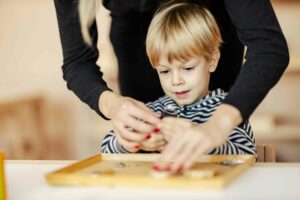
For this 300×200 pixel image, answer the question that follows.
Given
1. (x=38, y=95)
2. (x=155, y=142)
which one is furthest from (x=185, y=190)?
(x=38, y=95)

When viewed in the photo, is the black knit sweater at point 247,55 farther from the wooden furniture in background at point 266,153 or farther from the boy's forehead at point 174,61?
the wooden furniture in background at point 266,153

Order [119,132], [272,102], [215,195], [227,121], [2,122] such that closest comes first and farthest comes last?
1. [215,195]
2. [227,121]
3. [119,132]
4. [272,102]
5. [2,122]

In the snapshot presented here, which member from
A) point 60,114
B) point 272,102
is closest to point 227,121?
point 272,102

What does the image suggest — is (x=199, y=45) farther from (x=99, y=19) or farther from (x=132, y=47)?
(x=99, y=19)

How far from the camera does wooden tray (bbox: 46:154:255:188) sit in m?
0.86

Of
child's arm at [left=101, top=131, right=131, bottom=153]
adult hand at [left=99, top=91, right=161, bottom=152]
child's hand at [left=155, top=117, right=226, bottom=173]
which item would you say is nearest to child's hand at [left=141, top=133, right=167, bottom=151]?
adult hand at [left=99, top=91, right=161, bottom=152]

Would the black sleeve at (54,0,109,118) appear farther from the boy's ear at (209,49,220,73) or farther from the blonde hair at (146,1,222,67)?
the boy's ear at (209,49,220,73)

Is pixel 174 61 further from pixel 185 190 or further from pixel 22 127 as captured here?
pixel 22 127

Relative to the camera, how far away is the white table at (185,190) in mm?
824

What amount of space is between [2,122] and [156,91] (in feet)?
5.85

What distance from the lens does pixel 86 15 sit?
1.28 m

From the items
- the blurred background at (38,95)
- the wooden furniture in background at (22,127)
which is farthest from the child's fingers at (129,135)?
the wooden furniture in background at (22,127)

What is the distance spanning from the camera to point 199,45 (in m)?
1.39

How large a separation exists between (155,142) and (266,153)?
48 cm
